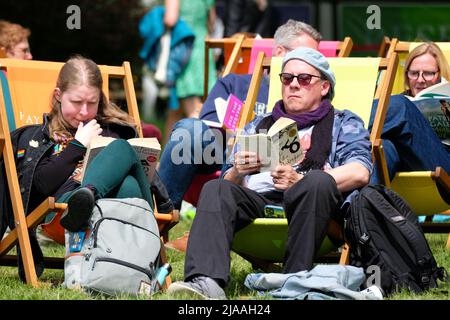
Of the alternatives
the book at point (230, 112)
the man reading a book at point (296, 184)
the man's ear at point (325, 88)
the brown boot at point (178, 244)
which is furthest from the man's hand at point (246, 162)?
the brown boot at point (178, 244)

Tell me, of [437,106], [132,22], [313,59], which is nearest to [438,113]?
[437,106]

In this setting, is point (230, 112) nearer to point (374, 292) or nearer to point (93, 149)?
point (93, 149)

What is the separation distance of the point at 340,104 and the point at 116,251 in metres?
1.73

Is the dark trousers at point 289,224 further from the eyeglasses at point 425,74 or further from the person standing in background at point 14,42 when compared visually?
the person standing in background at point 14,42

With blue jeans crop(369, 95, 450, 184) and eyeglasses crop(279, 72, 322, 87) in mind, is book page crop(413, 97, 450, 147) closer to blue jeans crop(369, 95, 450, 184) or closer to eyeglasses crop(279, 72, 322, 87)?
blue jeans crop(369, 95, 450, 184)

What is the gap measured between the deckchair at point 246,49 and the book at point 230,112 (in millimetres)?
726

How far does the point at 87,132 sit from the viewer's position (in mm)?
5543

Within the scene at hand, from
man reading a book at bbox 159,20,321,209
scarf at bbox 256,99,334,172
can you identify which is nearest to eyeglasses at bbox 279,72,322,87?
scarf at bbox 256,99,334,172

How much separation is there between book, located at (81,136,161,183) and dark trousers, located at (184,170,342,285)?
46 centimetres

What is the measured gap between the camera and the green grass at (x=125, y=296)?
191 inches

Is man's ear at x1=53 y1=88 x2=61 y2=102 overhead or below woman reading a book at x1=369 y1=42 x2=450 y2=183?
overhead

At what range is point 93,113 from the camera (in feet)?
18.8

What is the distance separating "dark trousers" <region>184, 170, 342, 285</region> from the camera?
4.81 metres
